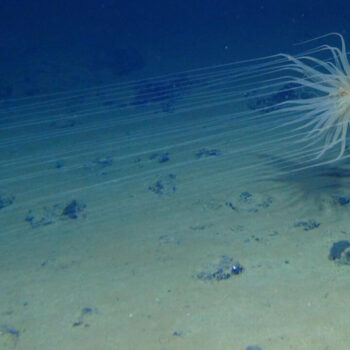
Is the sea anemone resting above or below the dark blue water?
below

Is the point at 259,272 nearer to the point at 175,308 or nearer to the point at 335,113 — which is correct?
the point at 175,308

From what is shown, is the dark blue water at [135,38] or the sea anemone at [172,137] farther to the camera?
the dark blue water at [135,38]

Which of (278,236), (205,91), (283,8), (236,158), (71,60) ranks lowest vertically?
(278,236)

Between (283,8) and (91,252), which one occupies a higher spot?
(283,8)

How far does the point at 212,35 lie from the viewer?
1399 inches

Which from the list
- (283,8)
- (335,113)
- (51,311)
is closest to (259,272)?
(335,113)

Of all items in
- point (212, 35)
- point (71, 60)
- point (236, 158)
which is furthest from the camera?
point (212, 35)

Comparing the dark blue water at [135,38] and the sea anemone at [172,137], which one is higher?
the dark blue water at [135,38]

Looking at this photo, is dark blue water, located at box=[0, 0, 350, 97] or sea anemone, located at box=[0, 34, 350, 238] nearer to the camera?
sea anemone, located at box=[0, 34, 350, 238]

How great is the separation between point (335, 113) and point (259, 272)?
2355 mm

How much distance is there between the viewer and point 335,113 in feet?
16.3

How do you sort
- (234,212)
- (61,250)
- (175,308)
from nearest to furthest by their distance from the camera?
(175,308) → (61,250) → (234,212)

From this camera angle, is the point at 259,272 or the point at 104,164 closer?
the point at 259,272

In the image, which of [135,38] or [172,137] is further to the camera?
[135,38]
